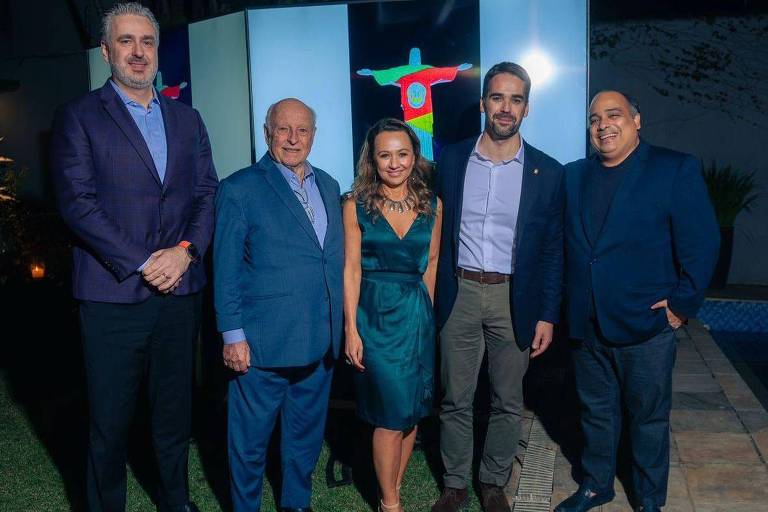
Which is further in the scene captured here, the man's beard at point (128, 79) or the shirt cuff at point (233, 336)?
the shirt cuff at point (233, 336)

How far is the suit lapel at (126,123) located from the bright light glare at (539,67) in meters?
2.18

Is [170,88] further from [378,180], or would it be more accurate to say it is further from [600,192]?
[600,192]

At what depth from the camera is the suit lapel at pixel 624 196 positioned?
2920 millimetres

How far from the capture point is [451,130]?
13.8ft

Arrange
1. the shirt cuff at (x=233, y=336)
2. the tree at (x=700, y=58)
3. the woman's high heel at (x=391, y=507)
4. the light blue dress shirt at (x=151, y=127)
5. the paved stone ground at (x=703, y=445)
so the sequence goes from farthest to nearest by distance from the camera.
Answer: the tree at (x=700, y=58), the paved stone ground at (x=703, y=445), the woman's high heel at (x=391, y=507), the shirt cuff at (x=233, y=336), the light blue dress shirt at (x=151, y=127)

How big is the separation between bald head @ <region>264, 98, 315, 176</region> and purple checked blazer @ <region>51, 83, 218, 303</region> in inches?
13.5

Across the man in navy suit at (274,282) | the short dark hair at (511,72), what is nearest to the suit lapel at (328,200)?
the man in navy suit at (274,282)

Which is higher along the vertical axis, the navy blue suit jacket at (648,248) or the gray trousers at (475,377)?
the navy blue suit jacket at (648,248)

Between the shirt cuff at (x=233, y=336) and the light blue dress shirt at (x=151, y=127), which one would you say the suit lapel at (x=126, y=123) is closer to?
the light blue dress shirt at (x=151, y=127)

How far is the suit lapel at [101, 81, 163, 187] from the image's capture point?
2.65 m

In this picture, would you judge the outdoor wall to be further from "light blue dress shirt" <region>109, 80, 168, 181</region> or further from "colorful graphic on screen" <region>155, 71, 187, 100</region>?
"light blue dress shirt" <region>109, 80, 168, 181</region>

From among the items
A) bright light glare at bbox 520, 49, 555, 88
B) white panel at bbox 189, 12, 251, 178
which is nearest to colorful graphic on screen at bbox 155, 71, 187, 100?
white panel at bbox 189, 12, 251, 178

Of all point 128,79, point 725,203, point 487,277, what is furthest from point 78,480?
point 725,203

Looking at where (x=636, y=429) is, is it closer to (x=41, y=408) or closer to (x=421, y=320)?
(x=421, y=320)
